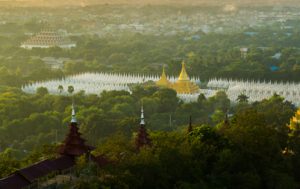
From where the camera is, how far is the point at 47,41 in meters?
114

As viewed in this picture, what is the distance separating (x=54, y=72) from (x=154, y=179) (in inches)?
1943

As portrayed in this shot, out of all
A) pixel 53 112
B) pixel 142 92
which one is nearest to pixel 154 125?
pixel 53 112

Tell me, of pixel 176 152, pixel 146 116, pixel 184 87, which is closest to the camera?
pixel 176 152

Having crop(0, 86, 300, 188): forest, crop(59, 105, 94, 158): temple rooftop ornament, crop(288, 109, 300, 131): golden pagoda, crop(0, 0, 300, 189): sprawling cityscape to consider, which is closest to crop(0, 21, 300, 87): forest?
crop(0, 0, 300, 189): sprawling cityscape

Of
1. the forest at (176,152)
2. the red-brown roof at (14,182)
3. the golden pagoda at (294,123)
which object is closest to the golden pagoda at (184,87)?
the forest at (176,152)

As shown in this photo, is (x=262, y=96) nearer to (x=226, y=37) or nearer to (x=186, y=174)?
(x=186, y=174)

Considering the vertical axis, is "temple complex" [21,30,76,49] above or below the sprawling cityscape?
above

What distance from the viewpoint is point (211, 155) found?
32.7m

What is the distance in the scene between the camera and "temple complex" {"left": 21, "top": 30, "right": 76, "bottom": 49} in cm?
11141

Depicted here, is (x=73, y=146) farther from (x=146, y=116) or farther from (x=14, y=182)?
(x=146, y=116)

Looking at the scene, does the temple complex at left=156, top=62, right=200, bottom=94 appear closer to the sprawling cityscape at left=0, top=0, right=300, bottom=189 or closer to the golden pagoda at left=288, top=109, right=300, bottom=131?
the sprawling cityscape at left=0, top=0, right=300, bottom=189

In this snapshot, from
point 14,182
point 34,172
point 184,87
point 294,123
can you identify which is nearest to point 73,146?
point 34,172

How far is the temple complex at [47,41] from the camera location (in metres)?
111

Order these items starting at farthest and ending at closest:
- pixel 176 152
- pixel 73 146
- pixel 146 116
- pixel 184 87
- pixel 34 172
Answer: pixel 184 87
pixel 146 116
pixel 73 146
pixel 176 152
pixel 34 172
